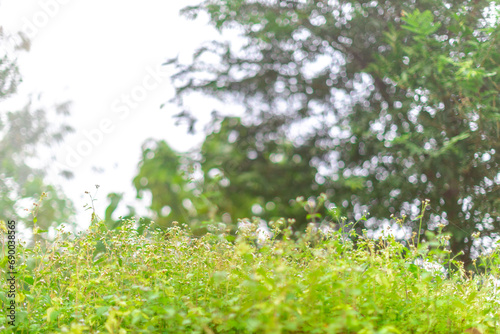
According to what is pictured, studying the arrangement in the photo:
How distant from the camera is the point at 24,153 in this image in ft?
37.9

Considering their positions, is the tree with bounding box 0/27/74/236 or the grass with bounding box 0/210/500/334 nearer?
the grass with bounding box 0/210/500/334

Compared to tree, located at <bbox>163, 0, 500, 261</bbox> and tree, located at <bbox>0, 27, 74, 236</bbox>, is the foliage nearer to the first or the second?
tree, located at <bbox>163, 0, 500, 261</bbox>

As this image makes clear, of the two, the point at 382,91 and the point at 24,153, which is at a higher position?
the point at 24,153

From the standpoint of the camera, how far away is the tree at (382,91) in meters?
4.75

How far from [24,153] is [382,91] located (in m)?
9.74

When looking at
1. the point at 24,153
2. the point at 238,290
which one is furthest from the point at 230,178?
the point at 24,153

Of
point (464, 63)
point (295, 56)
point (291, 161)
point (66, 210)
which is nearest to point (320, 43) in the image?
point (295, 56)

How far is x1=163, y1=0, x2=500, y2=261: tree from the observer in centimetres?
475

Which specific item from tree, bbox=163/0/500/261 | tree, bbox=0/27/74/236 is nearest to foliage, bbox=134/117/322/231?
tree, bbox=163/0/500/261

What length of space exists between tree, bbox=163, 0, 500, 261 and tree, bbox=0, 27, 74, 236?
14.1 feet

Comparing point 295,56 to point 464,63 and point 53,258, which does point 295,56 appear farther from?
point 53,258

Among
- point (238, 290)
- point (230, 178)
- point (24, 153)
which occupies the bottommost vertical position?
point (238, 290)

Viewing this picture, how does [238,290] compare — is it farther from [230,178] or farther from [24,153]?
[24,153]

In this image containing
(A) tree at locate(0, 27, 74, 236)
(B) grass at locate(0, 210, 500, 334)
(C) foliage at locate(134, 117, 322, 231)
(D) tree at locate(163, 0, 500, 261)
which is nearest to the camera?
(B) grass at locate(0, 210, 500, 334)
